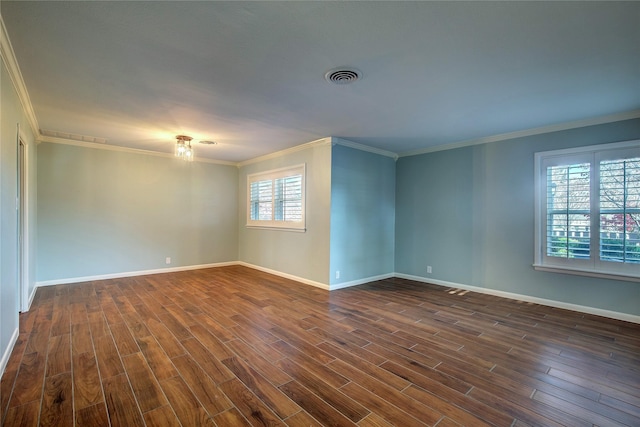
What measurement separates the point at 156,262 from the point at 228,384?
4.58 meters

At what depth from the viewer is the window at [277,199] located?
5.34m

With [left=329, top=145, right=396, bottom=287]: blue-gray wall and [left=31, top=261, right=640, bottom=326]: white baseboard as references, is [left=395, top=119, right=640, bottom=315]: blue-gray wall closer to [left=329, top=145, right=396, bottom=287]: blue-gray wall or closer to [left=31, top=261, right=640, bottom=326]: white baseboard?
[left=31, top=261, right=640, bottom=326]: white baseboard

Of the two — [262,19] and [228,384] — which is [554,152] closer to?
[262,19]

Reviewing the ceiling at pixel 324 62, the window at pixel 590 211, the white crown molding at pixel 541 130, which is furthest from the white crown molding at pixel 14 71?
the window at pixel 590 211

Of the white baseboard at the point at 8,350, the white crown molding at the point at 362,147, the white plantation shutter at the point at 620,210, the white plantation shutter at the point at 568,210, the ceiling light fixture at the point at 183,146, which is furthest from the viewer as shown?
the white crown molding at the point at 362,147

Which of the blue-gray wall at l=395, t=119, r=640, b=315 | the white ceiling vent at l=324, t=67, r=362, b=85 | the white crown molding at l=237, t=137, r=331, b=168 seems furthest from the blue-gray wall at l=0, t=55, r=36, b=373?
the blue-gray wall at l=395, t=119, r=640, b=315

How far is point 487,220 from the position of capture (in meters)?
4.56

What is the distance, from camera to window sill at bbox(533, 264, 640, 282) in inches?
133

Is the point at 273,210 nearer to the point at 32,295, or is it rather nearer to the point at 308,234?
the point at 308,234

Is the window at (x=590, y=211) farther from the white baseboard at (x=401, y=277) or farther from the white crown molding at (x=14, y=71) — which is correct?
the white crown molding at (x=14, y=71)

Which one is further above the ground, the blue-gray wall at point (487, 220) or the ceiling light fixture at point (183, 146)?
the ceiling light fixture at point (183, 146)

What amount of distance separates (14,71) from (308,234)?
3909 millimetres

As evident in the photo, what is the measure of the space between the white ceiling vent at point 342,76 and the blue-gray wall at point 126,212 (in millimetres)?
4671

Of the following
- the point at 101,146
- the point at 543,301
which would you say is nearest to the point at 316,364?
the point at 543,301
